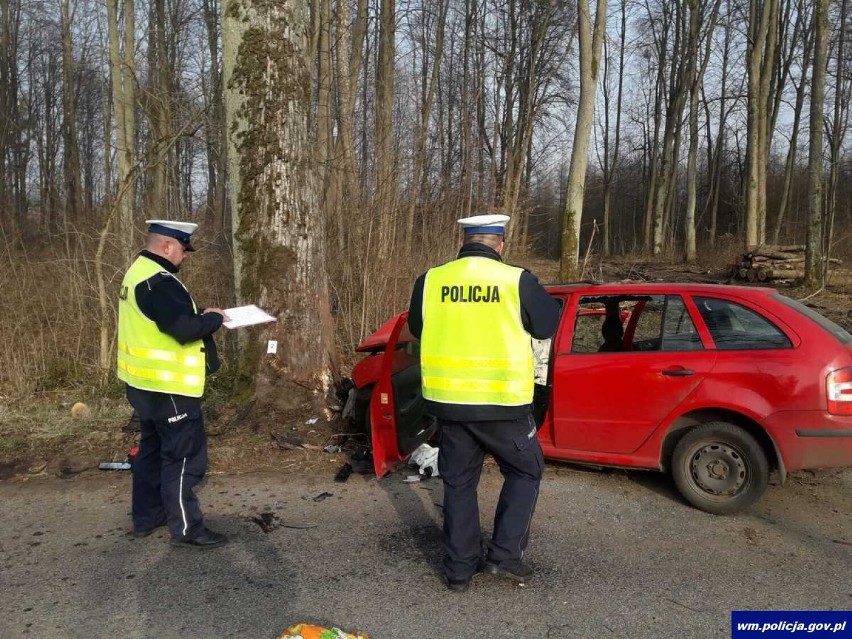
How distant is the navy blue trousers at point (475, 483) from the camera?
129 inches

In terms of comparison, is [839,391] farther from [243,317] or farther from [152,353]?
[152,353]

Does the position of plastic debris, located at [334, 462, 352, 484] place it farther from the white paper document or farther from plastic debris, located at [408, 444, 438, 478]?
the white paper document

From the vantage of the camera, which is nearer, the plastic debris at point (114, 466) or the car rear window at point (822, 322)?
the car rear window at point (822, 322)

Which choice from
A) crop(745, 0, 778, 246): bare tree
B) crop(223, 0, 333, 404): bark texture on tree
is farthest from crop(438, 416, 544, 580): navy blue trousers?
crop(745, 0, 778, 246): bare tree

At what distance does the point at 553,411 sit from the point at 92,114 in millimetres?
37023

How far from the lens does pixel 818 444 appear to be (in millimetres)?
3939

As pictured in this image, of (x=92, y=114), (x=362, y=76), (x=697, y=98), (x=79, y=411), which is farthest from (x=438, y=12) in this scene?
(x=92, y=114)

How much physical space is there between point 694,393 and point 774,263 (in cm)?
1480

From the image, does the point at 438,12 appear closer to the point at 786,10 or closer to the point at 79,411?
the point at 79,411

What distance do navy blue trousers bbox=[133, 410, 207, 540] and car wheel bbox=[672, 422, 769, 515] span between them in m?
3.11

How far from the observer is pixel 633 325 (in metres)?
5.39

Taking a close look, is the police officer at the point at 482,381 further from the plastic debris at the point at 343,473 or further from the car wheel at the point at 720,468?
the plastic debris at the point at 343,473

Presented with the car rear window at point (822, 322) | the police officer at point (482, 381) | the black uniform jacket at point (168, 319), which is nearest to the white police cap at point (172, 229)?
the black uniform jacket at point (168, 319)

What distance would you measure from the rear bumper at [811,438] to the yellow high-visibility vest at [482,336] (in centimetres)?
188
